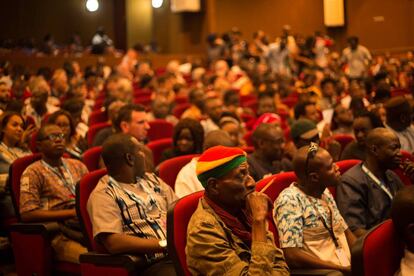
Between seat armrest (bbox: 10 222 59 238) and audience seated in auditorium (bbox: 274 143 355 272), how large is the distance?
4.91 ft

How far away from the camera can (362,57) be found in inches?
487

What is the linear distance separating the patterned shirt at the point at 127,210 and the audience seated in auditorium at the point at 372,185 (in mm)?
1022

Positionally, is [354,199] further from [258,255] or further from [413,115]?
[413,115]

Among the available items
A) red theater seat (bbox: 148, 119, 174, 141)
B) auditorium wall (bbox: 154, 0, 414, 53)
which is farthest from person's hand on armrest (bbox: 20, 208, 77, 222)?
auditorium wall (bbox: 154, 0, 414, 53)

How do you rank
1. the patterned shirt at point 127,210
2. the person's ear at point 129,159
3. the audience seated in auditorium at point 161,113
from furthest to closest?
1. the audience seated in auditorium at point 161,113
2. the person's ear at point 129,159
3. the patterned shirt at point 127,210

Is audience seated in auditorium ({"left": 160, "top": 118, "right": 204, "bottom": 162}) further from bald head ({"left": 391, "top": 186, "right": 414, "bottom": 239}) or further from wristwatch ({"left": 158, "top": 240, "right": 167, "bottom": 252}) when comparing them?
bald head ({"left": 391, "top": 186, "right": 414, "bottom": 239})

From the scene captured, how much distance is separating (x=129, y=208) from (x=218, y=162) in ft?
3.16

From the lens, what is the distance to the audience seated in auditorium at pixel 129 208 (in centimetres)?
345

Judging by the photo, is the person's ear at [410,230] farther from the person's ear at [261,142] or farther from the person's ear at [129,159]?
the person's ear at [261,142]

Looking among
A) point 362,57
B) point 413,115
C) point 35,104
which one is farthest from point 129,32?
point 413,115

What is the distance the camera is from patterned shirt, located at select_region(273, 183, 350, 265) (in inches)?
127

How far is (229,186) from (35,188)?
1928mm

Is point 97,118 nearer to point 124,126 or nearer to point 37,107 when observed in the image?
point 37,107

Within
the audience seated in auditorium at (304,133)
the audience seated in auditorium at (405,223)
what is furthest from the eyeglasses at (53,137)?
the audience seated in auditorium at (405,223)
